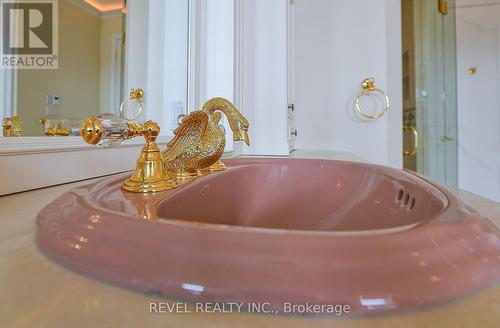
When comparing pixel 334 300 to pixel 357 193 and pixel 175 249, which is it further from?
pixel 357 193

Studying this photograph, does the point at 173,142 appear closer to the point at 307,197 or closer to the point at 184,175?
the point at 184,175

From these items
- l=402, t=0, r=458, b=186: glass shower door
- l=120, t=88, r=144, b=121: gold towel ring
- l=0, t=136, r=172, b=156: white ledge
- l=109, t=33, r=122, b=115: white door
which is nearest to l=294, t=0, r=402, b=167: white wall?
l=402, t=0, r=458, b=186: glass shower door

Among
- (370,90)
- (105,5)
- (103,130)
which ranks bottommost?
(103,130)

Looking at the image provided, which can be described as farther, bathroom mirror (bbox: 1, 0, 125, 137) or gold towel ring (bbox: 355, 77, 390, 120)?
gold towel ring (bbox: 355, 77, 390, 120)

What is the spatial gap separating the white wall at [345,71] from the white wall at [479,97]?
1.10m

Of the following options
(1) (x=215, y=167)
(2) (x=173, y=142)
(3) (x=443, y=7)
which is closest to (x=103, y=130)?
(2) (x=173, y=142)

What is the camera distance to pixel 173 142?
47cm

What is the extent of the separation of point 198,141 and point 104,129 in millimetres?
206

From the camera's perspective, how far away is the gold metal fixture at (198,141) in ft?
1.53

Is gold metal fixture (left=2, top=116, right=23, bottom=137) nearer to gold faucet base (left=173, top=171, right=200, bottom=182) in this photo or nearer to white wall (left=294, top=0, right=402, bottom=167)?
gold faucet base (left=173, top=171, right=200, bottom=182)

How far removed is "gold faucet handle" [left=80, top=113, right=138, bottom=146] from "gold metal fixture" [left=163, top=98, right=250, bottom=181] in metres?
0.13

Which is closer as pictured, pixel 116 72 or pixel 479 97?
pixel 116 72

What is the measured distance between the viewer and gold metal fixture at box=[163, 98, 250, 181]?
465mm

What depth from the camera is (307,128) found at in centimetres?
181
